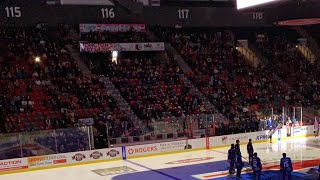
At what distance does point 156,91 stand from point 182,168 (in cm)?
781

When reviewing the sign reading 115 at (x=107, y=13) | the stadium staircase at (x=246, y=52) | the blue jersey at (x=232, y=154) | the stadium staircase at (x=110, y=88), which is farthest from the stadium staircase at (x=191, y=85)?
the blue jersey at (x=232, y=154)

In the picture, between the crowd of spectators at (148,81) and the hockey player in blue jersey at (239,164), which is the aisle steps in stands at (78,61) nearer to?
the crowd of spectators at (148,81)

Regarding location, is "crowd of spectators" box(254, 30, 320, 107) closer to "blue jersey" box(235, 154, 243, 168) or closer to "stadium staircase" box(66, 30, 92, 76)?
"stadium staircase" box(66, 30, 92, 76)

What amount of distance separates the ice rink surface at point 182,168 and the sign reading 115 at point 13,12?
9959 millimetres

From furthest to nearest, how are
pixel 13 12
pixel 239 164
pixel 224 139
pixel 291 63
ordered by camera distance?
pixel 291 63
pixel 13 12
pixel 224 139
pixel 239 164

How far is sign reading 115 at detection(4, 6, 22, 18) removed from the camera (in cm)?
2253

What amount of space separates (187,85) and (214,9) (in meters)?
6.48

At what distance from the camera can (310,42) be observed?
3200 cm

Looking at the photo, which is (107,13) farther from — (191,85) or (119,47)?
(191,85)

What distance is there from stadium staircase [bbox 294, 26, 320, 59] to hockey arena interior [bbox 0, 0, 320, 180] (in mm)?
530

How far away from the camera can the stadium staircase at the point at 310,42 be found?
3188cm

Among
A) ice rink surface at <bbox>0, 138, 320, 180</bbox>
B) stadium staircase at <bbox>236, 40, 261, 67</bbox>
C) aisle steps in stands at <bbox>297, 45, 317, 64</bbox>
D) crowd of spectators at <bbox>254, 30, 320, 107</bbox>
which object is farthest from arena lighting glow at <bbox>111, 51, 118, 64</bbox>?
aisle steps in stands at <bbox>297, 45, 317, 64</bbox>

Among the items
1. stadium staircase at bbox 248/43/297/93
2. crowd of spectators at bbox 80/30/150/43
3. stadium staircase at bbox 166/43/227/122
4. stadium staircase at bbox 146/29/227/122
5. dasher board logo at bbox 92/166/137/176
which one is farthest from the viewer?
stadium staircase at bbox 248/43/297/93

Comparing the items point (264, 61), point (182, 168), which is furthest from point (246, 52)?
point (182, 168)
